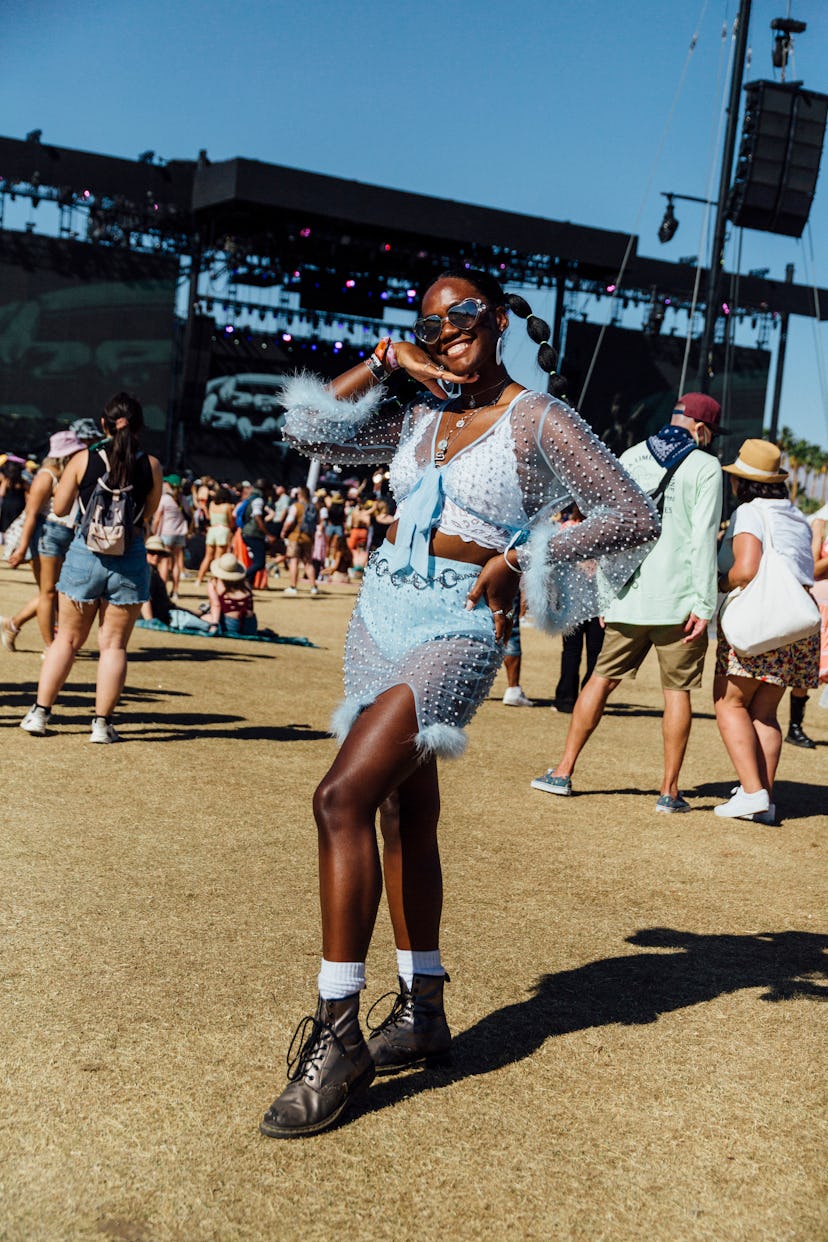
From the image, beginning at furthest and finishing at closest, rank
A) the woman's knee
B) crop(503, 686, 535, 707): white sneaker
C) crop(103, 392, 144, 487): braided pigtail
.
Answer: crop(503, 686, 535, 707): white sneaker, crop(103, 392, 144, 487): braided pigtail, the woman's knee

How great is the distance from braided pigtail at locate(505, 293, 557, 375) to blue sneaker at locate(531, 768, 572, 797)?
13.4 feet

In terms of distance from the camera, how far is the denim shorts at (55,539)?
10242 millimetres

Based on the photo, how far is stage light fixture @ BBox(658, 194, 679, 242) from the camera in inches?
1022

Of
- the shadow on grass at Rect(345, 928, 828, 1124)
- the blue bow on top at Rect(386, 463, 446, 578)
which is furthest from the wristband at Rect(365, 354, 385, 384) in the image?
the shadow on grass at Rect(345, 928, 828, 1124)

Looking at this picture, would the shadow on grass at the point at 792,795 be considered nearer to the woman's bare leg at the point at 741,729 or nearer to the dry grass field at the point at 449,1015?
the dry grass field at the point at 449,1015

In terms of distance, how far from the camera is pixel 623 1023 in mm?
3967

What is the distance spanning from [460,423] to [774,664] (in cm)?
430

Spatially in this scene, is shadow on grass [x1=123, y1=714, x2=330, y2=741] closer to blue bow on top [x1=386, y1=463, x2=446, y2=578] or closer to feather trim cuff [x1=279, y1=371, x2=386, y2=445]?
feather trim cuff [x1=279, y1=371, x2=386, y2=445]

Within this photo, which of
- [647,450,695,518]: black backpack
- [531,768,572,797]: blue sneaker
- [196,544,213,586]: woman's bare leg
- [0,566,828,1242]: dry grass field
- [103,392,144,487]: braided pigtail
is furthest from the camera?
[196,544,213,586]: woman's bare leg

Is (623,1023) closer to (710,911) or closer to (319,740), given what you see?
(710,911)

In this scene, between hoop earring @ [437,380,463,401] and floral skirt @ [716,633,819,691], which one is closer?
hoop earring @ [437,380,463,401]

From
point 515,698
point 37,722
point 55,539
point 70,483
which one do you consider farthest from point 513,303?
point 515,698

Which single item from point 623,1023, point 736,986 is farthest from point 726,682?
point 623,1023

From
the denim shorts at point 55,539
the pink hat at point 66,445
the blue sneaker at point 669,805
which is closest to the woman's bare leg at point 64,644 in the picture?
the pink hat at point 66,445
